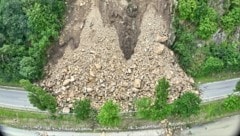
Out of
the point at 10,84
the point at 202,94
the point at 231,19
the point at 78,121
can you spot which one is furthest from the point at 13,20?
the point at 231,19

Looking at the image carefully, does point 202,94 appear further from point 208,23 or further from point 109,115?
point 109,115

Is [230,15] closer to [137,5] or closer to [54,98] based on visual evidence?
[137,5]

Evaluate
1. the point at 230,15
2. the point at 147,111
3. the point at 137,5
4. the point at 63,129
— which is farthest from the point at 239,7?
the point at 63,129

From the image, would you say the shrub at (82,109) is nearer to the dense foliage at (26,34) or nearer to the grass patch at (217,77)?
the dense foliage at (26,34)

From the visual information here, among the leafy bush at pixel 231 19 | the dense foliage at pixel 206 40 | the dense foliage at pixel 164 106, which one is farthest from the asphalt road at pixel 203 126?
the leafy bush at pixel 231 19

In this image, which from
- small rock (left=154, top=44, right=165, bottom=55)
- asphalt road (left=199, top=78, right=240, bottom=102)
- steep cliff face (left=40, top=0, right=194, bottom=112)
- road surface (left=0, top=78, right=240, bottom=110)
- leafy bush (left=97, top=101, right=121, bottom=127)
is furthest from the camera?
asphalt road (left=199, top=78, right=240, bottom=102)

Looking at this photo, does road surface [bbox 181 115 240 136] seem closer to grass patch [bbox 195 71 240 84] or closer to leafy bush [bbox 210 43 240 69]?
grass patch [bbox 195 71 240 84]

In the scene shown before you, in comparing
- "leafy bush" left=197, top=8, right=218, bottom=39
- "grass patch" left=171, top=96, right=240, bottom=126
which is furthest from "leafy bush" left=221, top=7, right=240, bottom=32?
"grass patch" left=171, top=96, right=240, bottom=126
